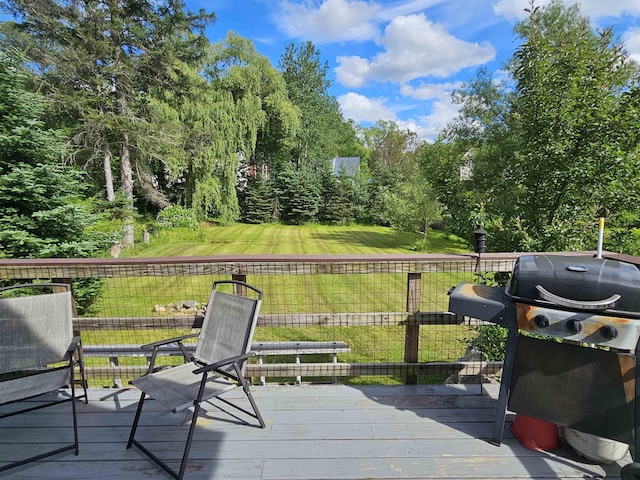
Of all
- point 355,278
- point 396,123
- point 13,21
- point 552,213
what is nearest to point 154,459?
point 552,213

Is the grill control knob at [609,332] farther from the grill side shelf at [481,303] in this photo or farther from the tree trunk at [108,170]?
the tree trunk at [108,170]

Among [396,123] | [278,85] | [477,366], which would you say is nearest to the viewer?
[477,366]

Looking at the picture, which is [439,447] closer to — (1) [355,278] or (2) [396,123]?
(1) [355,278]

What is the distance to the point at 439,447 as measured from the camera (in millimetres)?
1825

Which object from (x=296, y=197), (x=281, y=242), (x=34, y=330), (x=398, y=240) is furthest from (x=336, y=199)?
(x=34, y=330)

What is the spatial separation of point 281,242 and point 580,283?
13494mm

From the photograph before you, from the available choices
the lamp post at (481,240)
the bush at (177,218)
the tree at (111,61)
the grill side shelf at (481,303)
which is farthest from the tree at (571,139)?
the bush at (177,218)

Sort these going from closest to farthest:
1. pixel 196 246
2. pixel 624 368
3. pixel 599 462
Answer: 1. pixel 624 368
2. pixel 599 462
3. pixel 196 246

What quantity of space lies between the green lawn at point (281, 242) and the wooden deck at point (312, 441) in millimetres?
8690

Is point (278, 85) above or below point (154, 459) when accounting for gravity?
above

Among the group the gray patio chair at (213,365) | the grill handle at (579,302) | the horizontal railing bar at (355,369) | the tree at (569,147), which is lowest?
the horizontal railing bar at (355,369)

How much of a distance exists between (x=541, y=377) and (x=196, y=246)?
505 inches

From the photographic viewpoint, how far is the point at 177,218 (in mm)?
15773

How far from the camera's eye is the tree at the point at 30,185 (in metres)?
4.97
